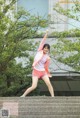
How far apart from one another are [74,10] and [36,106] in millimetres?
5850

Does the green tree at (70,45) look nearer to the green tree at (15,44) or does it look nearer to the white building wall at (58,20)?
the green tree at (15,44)

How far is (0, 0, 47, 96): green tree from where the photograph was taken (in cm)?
1588

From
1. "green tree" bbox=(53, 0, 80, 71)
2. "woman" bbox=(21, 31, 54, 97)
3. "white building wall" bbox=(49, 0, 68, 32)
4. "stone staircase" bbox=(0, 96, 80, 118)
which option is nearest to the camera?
"stone staircase" bbox=(0, 96, 80, 118)

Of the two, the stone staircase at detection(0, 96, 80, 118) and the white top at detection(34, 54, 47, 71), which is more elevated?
the white top at detection(34, 54, 47, 71)

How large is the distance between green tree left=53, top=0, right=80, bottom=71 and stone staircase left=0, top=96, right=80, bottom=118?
4.16m

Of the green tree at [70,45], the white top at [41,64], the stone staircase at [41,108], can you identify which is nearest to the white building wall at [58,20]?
the green tree at [70,45]

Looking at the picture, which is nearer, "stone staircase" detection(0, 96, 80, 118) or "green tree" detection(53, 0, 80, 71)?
"stone staircase" detection(0, 96, 80, 118)

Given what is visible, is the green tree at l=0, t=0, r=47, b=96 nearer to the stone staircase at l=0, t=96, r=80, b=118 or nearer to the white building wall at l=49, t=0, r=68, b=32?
the white building wall at l=49, t=0, r=68, b=32

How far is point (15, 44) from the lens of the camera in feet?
52.3

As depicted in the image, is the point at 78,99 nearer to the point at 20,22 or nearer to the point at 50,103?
the point at 50,103

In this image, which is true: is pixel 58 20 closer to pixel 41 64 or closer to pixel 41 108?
pixel 41 64

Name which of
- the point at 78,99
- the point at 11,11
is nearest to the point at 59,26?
the point at 11,11

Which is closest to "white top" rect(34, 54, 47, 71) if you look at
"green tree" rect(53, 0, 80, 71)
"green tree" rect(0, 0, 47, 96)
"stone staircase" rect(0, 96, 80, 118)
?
"stone staircase" rect(0, 96, 80, 118)

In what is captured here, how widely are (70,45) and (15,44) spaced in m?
2.09
